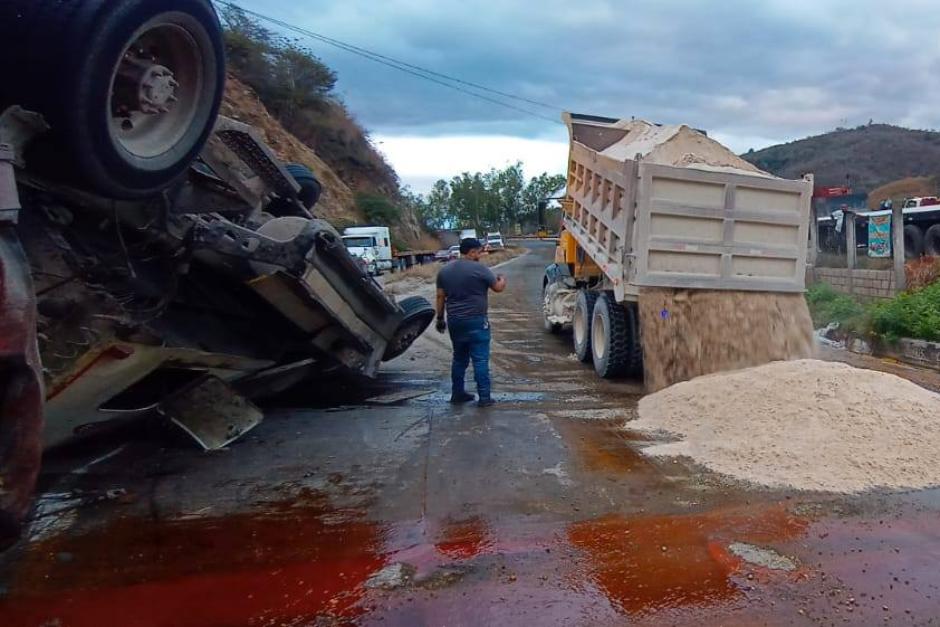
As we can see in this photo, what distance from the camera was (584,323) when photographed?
870 cm

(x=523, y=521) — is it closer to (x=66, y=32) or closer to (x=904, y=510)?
(x=904, y=510)

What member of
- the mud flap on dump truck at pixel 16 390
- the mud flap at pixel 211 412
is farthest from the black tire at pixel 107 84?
the mud flap at pixel 211 412

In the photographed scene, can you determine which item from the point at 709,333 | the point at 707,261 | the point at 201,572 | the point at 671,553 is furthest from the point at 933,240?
the point at 201,572

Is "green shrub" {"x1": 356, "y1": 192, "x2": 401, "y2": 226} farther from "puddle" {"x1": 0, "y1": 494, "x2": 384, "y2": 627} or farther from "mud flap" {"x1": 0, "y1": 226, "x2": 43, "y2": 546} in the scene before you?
"mud flap" {"x1": 0, "y1": 226, "x2": 43, "y2": 546}

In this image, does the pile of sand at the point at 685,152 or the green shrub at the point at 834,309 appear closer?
the pile of sand at the point at 685,152

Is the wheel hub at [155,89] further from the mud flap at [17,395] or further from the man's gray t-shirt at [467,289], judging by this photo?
the man's gray t-shirt at [467,289]

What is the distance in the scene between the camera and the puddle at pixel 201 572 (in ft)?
10.4

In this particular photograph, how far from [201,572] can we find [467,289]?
3642 mm

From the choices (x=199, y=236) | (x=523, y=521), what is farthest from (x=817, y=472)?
(x=199, y=236)

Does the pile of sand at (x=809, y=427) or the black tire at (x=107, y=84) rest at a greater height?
the black tire at (x=107, y=84)

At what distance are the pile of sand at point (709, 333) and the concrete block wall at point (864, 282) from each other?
18.8 feet

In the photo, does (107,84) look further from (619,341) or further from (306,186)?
(619,341)

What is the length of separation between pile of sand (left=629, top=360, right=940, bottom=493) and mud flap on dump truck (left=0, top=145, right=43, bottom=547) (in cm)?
387

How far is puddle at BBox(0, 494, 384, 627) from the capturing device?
3.16 metres
